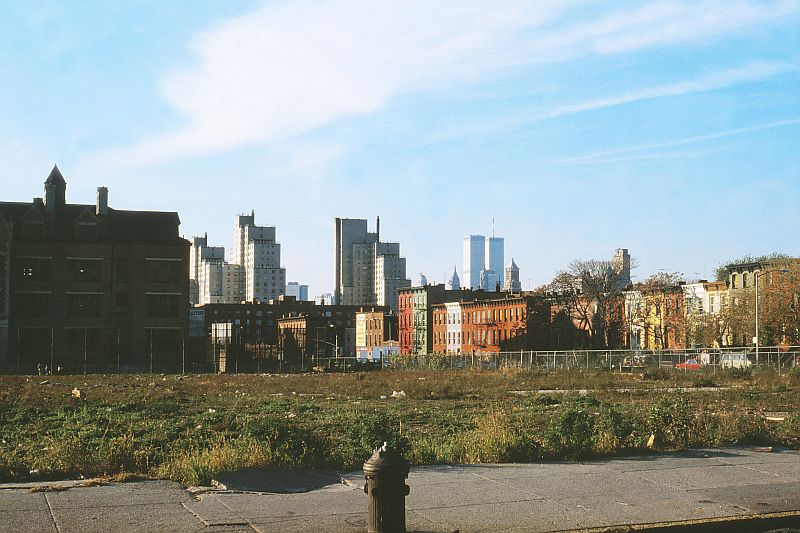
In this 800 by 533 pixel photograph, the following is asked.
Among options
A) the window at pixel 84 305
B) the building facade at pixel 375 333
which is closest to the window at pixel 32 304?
the window at pixel 84 305

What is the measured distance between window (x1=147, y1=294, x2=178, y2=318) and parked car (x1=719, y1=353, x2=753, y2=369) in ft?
135

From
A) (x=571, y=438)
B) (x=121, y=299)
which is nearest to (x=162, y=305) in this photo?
(x=121, y=299)

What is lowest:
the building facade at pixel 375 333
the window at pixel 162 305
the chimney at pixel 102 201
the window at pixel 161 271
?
the building facade at pixel 375 333

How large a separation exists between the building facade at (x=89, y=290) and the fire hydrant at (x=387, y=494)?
6239cm

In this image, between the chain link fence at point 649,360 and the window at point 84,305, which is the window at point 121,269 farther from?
the chain link fence at point 649,360

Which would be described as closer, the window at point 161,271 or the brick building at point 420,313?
the window at point 161,271

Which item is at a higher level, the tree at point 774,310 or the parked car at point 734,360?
the tree at point 774,310

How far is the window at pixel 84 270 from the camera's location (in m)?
70.7

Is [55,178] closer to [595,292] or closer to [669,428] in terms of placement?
[595,292]

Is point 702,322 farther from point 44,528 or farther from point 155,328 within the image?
point 44,528

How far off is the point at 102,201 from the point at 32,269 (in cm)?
827

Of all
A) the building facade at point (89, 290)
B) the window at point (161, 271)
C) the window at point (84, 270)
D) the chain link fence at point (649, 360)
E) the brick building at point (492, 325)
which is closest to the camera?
the chain link fence at point (649, 360)

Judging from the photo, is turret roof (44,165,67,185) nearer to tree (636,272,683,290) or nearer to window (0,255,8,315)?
window (0,255,8,315)

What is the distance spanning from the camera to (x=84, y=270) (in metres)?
71.1
